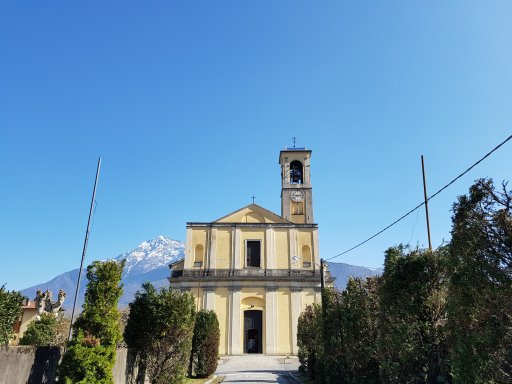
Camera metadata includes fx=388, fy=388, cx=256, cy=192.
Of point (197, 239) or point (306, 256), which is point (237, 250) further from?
point (306, 256)

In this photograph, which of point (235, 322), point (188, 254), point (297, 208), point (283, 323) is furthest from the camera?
point (297, 208)

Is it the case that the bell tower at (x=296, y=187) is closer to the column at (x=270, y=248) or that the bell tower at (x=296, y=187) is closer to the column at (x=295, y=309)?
the column at (x=270, y=248)

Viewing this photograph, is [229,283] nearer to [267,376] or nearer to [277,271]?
[277,271]

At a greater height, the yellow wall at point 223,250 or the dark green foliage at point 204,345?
the yellow wall at point 223,250

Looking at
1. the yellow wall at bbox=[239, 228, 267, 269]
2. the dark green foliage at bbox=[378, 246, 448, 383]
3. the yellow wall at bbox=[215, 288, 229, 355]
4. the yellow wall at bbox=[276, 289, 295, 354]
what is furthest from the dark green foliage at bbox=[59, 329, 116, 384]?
the yellow wall at bbox=[239, 228, 267, 269]

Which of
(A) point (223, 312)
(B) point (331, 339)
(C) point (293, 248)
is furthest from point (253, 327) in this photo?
(B) point (331, 339)

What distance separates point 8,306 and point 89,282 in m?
1.56

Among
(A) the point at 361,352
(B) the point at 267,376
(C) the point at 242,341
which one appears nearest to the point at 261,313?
(C) the point at 242,341

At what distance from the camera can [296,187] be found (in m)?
37.7

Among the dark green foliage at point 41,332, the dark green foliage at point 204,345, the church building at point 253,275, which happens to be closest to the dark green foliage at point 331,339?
the dark green foliage at point 204,345

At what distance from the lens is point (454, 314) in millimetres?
5465

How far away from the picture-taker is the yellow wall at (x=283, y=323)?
3119 cm

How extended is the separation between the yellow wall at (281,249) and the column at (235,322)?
168 inches

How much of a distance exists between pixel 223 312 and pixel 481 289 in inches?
1134
